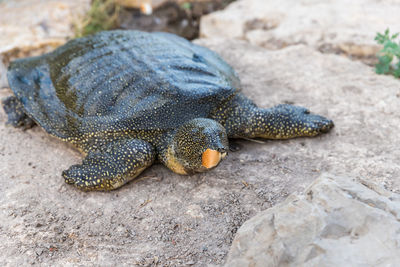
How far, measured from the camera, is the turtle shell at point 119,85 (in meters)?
3.49

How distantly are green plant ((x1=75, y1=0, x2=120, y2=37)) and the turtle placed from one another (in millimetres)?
2557

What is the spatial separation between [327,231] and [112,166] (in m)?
2.06

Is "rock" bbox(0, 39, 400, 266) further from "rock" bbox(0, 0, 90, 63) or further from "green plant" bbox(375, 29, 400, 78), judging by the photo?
"rock" bbox(0, 0, 90, 63)

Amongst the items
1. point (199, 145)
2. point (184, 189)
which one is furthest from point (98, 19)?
point (199, 145)

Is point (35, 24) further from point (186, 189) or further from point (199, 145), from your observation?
point (199, 145)

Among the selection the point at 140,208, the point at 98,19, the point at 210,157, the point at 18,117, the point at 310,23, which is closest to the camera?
the point at 210,157

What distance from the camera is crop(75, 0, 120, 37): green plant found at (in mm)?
6787

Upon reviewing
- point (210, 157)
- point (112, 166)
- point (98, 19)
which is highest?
point (210, 157)

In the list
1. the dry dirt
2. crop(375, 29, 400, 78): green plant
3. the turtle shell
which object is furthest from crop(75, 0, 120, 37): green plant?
crop(375, 29, 400, 78): green plant

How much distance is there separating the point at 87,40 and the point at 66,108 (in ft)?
3.50

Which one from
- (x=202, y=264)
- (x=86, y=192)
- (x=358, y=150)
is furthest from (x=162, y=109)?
(x=358, y=150)

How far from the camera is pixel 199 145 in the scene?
2.99 metres

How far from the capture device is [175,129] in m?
3.47

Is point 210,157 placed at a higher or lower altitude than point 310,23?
lower
